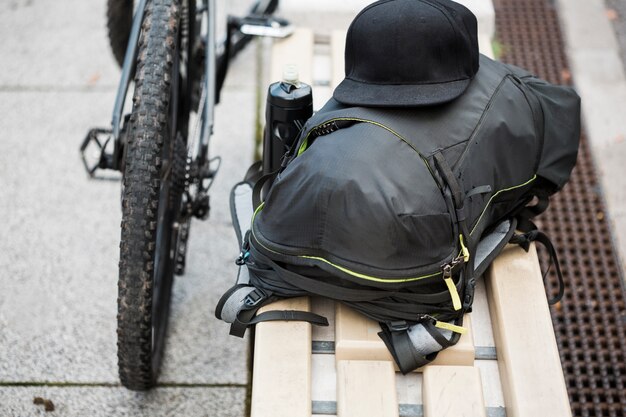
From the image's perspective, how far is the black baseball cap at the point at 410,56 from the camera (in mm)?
1995

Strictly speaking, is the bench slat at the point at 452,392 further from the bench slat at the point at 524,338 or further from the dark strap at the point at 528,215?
the dark strap at the point at 528,215

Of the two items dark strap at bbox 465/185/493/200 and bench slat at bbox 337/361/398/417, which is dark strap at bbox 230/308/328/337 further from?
dark strap at bbox 465/185/493/200

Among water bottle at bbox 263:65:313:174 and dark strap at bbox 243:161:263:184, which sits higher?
water bottle at bbox 263:65:313:174

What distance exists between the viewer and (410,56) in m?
2.00

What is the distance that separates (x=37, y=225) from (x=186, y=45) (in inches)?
36.3

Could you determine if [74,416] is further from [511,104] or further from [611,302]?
[611,302]

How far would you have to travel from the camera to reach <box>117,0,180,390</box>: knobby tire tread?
2.08 m

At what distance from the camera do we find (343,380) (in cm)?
194

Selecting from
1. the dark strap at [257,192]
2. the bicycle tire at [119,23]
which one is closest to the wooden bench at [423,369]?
the dark strap at [257,192]

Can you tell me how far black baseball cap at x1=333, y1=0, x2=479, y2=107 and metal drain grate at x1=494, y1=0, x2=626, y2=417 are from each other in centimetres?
115

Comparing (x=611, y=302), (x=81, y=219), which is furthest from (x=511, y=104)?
(x=81, y=219)

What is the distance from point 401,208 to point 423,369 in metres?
0.45

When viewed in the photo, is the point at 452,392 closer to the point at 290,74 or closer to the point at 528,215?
the point at 528,215

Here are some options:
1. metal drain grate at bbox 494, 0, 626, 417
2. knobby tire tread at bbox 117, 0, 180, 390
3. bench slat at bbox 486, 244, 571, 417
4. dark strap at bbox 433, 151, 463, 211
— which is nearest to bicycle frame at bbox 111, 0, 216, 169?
knobby tire tread at bbox 117, 0, 180, 390
